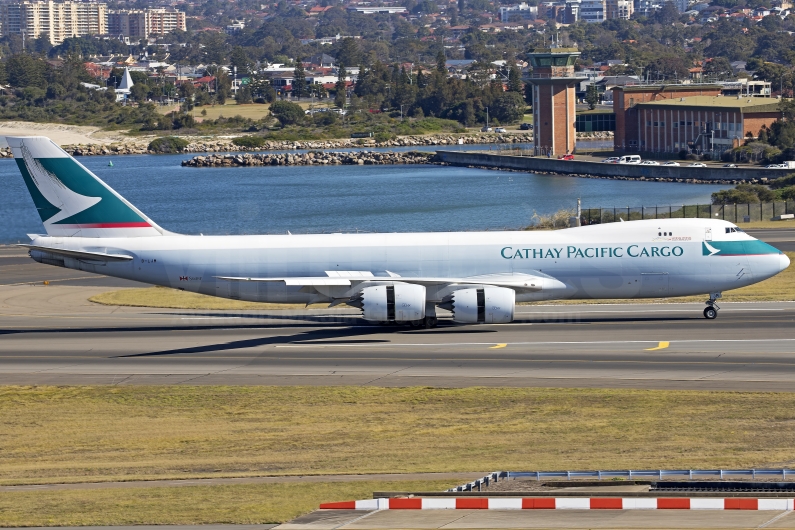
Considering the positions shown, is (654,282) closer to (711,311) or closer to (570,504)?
(711,311)

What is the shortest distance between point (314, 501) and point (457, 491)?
375 cm

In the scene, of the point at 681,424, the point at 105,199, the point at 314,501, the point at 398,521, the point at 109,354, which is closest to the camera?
the point at 398,521

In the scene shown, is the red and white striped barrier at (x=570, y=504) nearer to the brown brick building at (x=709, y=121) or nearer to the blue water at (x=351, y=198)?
the blue water at (x=351, y=198)

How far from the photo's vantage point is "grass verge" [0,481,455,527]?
83.9 feet

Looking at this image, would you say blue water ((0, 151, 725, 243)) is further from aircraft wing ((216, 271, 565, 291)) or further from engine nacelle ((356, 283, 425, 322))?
engine nacelle ((356, 283, 425, 322))

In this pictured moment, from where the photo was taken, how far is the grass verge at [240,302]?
5777cm

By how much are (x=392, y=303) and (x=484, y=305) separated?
3722 millimetres

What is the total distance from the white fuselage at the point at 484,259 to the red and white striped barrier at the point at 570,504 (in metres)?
25.0

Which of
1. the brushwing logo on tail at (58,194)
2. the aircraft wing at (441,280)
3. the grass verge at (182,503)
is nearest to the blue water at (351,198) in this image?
the brushwing logo on tail at (58,194)

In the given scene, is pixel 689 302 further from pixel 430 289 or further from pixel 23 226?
pixel 23 226

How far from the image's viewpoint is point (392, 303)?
1891 inches

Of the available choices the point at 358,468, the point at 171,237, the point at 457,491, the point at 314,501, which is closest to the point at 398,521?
the point at 457,491

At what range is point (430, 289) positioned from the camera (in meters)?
49.4

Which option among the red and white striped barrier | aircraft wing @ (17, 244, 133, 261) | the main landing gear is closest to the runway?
the main landing gear
